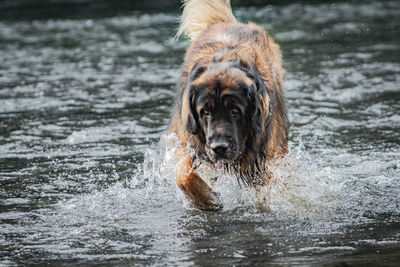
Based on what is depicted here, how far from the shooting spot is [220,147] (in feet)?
15.4

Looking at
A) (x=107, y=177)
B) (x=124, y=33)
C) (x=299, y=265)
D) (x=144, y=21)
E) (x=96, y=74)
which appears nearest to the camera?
(x=299, y=265)

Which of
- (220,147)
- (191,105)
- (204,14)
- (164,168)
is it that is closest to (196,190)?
(220,147)

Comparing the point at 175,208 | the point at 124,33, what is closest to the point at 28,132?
the point at 175,208

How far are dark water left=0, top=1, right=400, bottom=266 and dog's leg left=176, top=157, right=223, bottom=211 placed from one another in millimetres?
108

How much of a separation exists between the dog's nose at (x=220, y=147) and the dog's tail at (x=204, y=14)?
2.55 meters

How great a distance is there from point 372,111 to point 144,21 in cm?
984

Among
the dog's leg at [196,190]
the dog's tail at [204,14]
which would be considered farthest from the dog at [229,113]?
the dog's tail at [204,14]

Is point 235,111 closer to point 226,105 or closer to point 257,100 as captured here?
point 226,105

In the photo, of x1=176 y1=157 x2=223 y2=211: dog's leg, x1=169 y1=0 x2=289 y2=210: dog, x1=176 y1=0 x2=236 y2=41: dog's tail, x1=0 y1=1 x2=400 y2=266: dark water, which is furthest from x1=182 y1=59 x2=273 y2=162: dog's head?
x1=176 y1=0 x2=236 y2=41: dog's tail

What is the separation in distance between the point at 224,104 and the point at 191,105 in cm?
31

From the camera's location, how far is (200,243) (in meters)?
4.49

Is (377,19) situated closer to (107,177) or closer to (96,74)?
(96,74)

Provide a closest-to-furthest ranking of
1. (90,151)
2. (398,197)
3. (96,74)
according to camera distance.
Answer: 1. (398,197)
2. (90,151)
3. (96,74)

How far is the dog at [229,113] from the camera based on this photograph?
4727mm
